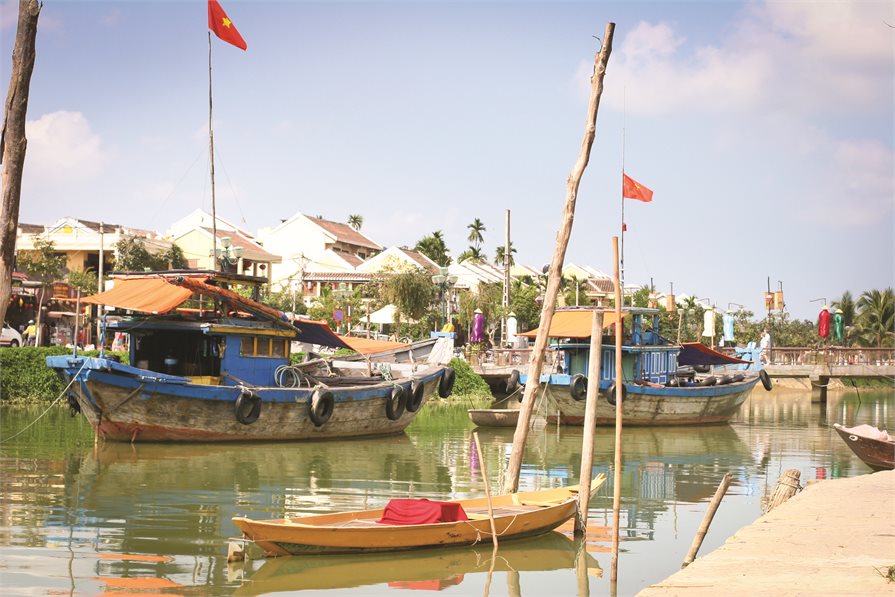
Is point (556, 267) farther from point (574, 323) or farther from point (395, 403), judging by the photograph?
point (574, 323)

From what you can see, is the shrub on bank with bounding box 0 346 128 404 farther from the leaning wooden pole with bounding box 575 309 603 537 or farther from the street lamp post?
the leaning wooden pole with bounding box 575 309 603 537

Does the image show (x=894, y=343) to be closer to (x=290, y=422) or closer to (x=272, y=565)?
(x=290, y=422)

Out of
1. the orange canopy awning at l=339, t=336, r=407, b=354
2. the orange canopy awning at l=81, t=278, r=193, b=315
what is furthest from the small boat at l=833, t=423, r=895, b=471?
the orange canopy awning at l=81, t=278, r=193, b=315

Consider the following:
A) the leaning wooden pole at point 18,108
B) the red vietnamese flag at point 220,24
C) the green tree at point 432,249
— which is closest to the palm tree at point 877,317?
the green tree at point 432,249

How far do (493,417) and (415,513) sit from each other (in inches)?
605

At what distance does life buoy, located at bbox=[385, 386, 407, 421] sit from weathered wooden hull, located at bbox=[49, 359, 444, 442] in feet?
3.76

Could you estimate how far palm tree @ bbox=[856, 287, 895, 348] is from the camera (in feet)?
196

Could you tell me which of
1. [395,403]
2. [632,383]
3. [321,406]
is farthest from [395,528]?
[632,383]

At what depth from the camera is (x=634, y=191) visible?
27438 millimetres

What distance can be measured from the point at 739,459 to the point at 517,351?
14.6m

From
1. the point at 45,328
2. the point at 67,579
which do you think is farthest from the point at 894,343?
the point at 67,579

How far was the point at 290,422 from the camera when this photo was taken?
73.8 ft

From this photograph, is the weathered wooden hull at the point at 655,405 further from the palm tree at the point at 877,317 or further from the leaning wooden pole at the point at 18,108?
the palm tree at the point at 877,317

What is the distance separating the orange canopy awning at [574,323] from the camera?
88.0 feet
